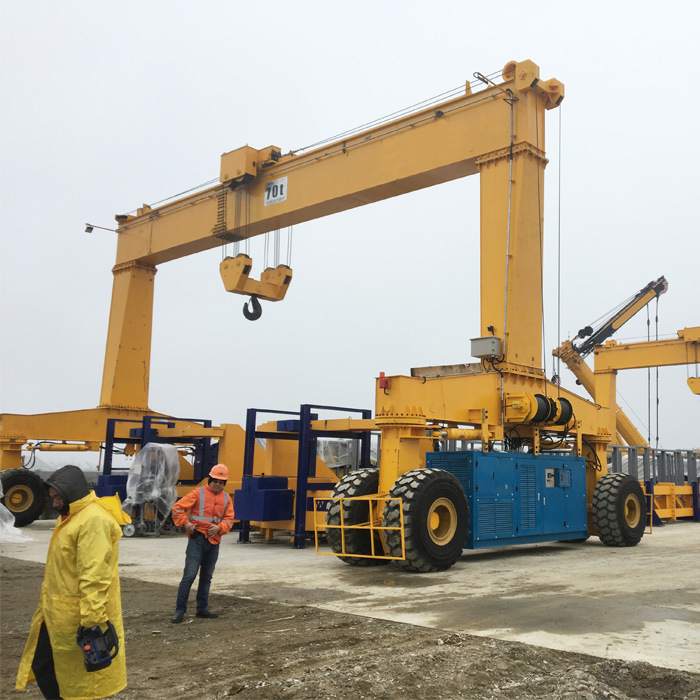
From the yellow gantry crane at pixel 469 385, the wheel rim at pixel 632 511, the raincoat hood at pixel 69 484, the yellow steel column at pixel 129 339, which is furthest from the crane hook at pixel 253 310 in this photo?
the raincoat hood at pixel 69 484

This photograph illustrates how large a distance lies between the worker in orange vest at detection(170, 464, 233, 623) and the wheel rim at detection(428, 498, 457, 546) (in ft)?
10.4

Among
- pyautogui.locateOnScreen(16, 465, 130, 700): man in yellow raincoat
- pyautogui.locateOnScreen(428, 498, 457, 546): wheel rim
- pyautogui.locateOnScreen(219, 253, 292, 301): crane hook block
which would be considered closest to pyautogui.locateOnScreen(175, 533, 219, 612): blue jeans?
pyautogui.locateOnScreen(16, 465, 130, 700): man in yellow raincoat

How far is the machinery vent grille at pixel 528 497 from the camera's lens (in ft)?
34.2

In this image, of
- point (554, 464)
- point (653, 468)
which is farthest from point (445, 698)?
point (653, 468)

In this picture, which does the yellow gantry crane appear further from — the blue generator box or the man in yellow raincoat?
the man in yellow raincoat

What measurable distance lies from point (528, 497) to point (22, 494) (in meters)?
10.2

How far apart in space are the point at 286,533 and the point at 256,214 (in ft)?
20.2

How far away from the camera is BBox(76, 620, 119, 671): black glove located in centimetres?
312

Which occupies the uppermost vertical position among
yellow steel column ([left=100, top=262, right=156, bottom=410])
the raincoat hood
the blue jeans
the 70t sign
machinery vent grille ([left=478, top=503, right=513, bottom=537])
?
the 70t sign

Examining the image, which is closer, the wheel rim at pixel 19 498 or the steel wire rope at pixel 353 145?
the steel wire rope at pixel 353 145

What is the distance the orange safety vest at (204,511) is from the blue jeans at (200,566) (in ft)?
0.24

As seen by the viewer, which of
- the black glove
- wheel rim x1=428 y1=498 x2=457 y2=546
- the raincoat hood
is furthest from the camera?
wheel rim x1=428 y1=498 x2=457 y2=546

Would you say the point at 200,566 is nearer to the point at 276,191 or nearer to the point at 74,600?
the point at 74,600

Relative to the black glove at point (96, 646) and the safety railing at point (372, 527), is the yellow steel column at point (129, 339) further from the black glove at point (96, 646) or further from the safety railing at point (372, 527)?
the black glove at point (96, 646)
